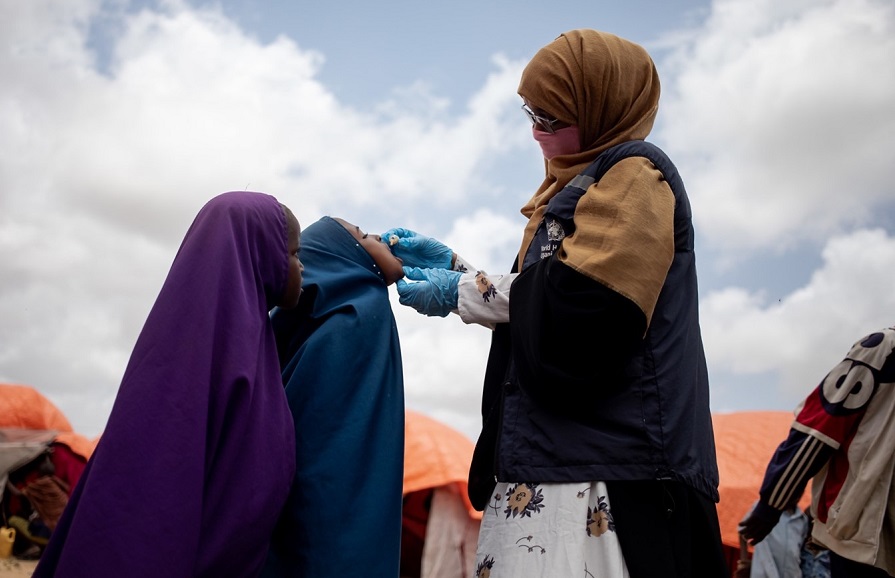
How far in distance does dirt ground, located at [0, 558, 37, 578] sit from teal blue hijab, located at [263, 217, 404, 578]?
21.2 feet

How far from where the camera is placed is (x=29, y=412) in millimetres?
9859

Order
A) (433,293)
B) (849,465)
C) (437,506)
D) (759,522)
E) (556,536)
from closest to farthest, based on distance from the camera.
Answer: (556,536), (433,293), (849,465), (759,522), (437,506)

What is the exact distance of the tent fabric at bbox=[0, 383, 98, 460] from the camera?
9.64 metres

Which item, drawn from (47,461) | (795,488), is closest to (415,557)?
(47,461)

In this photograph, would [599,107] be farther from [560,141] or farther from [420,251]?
[420,251]

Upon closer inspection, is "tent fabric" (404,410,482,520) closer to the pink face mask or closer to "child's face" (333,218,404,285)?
"child's face" (333,218,404,285)

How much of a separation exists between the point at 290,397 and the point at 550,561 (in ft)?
2.57

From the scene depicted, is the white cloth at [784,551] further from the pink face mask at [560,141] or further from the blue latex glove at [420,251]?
the pink face mask at [560,141]

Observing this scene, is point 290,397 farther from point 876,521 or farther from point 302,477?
point 876,521

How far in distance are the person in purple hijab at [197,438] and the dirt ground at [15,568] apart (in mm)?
6640

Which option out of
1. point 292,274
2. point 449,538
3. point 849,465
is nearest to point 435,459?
point 449,538

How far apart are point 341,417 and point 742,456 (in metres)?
6.45

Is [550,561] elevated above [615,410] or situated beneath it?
situated beneath

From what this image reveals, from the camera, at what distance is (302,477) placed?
76.0 inches
